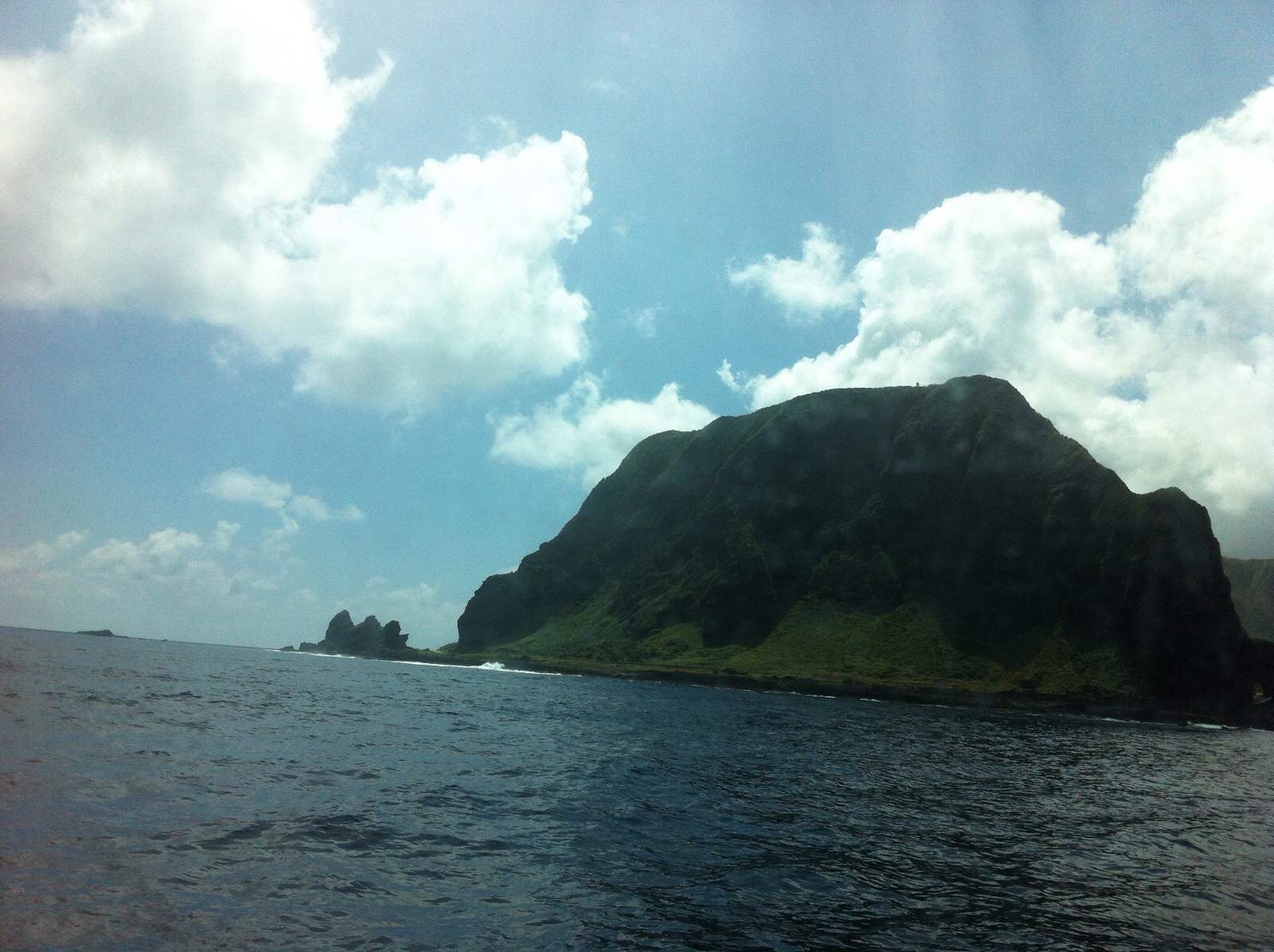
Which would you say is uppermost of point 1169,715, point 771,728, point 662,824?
point 662,824

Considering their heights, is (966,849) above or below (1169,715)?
above

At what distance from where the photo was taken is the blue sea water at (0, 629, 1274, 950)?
1783 centimetres

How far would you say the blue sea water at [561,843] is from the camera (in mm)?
17828

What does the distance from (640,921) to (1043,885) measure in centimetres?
1511

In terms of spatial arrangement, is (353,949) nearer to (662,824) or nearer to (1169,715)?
(662,824)

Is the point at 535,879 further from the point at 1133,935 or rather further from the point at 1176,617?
the point at 1176,617

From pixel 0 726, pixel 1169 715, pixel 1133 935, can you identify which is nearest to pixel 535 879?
pixel 1133 935

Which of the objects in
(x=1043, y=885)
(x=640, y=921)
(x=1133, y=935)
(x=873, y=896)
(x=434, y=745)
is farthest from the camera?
(x=434, y=745)

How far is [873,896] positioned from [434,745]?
30.0 meters

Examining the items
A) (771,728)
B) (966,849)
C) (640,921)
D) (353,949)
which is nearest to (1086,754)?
(771,728)

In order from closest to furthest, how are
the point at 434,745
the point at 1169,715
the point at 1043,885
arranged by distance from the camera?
the point at 1043,885, the point at 434,745, the point at 1169,715

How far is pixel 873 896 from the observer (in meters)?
22.0

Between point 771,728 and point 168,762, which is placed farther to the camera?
point 771,728

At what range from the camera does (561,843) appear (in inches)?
998
